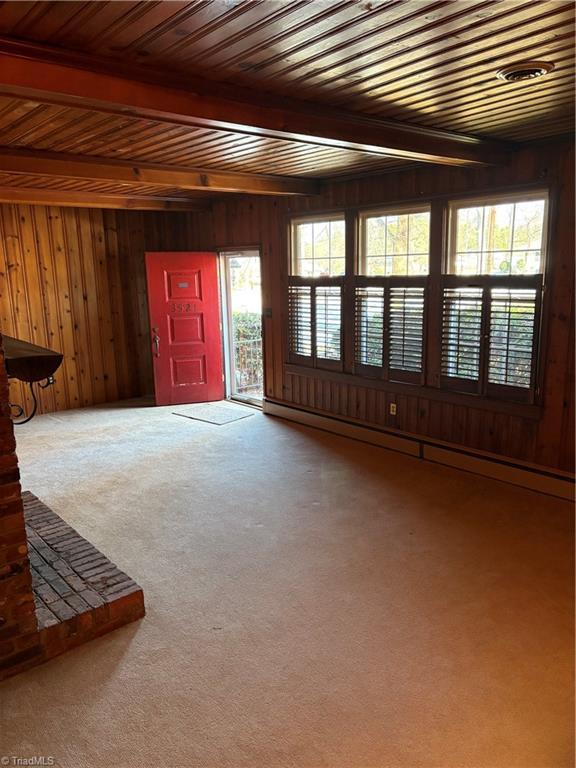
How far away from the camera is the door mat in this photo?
6.14m

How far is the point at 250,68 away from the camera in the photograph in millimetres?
2258

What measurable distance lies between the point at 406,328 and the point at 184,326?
10.4 feet

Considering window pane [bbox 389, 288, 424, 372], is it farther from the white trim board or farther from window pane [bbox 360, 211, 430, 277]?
the white trim board

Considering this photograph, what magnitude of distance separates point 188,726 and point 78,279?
5775mm

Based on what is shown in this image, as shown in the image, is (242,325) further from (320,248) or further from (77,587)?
(77,587)

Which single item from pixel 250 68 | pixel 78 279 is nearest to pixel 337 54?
pixel 250 68

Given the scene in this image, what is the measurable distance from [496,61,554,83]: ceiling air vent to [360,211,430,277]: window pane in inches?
80.2

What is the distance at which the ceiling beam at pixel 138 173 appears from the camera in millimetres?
3779

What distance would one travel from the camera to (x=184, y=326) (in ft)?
22.3

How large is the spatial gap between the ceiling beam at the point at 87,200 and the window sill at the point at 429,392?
2440 mm

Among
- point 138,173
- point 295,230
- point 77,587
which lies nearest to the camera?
point 77,587

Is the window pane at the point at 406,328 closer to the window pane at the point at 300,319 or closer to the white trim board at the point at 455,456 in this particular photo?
the white trim board at the point at 455,456

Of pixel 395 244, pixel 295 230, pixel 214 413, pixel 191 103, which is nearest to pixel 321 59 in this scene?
pixel 191 103

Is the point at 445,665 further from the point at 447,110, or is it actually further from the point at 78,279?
the point at 78,279
